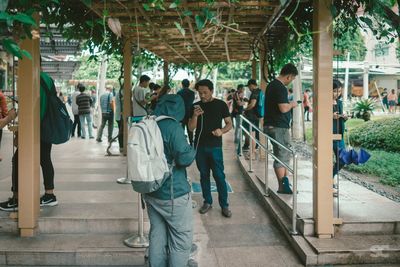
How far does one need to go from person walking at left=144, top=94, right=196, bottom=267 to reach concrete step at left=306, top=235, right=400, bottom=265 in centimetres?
150

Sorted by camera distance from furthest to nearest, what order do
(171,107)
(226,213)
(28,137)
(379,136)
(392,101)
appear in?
(392,101), (379,136), (226,213), (28,137), (171,107)

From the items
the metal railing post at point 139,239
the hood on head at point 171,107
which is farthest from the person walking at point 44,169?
the hood on head at point 171,107

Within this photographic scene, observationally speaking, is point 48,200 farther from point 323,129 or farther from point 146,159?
point 323,129

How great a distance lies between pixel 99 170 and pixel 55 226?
3.19 m

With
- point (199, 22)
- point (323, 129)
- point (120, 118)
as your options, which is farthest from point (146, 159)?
point (120, 118)

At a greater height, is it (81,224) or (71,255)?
(81,224)

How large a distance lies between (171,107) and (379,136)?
9.83m

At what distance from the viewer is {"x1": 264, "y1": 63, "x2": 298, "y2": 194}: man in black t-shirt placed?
19.4 feet

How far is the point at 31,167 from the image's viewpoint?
4812 mm

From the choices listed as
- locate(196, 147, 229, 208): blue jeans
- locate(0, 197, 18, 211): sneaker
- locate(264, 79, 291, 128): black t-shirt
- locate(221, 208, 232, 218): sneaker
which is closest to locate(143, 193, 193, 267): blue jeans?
locate(196, 147, 229, 208): blue jeans

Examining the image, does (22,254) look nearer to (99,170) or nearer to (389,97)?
(99,170)

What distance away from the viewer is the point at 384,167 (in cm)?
975

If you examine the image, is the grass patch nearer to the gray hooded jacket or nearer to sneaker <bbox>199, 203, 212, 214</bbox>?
sneaker <bbox>199, 203, 212, 214</bbox>

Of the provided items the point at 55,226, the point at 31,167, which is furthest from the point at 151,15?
the point at 55,226
